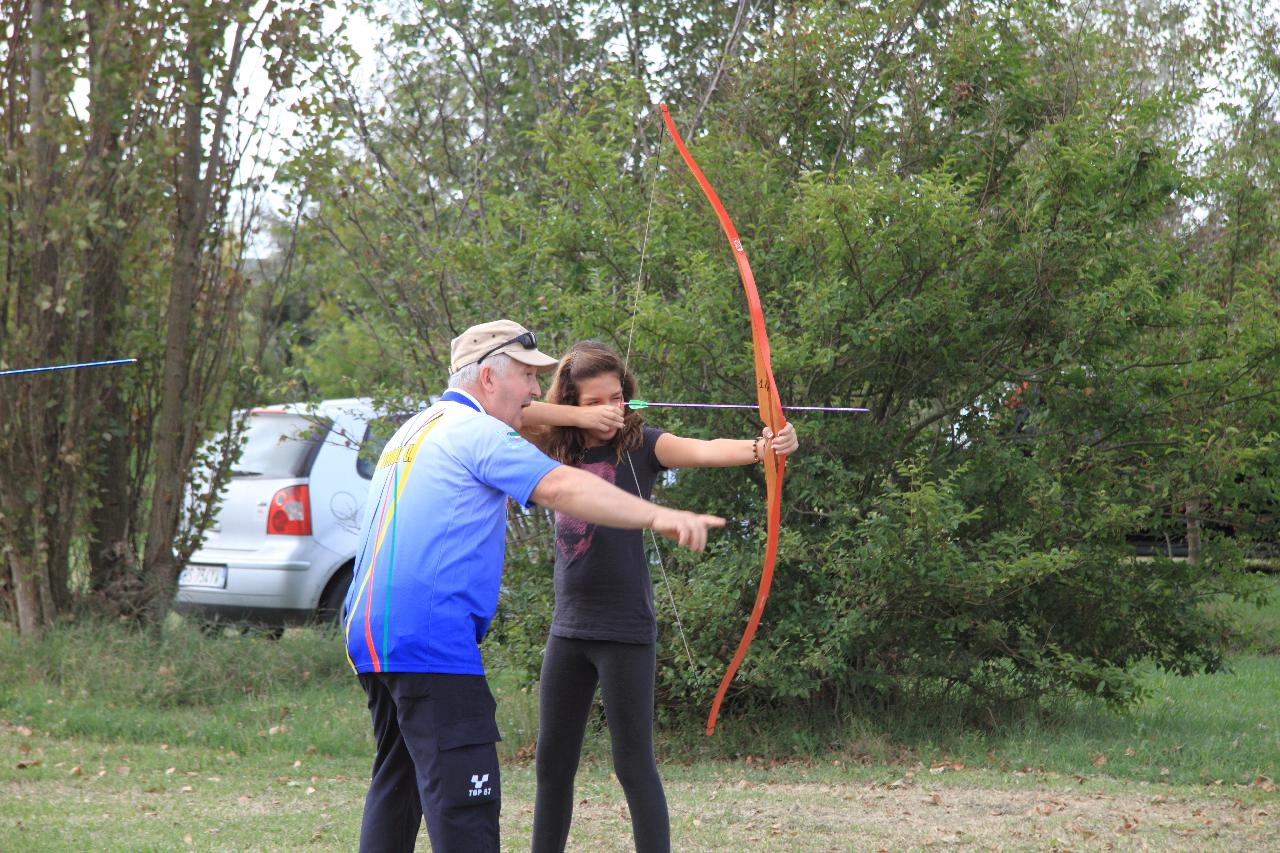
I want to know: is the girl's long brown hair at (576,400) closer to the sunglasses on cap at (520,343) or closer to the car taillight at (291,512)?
the sunglasses on cap at (520,343)

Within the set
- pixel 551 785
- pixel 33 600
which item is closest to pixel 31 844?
pixel 551 785

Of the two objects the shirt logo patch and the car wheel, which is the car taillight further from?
the shirt logo patch

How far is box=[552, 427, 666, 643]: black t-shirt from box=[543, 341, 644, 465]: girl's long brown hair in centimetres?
9

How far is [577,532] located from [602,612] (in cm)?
27

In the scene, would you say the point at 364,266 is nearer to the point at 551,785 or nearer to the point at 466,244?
the point at 466,244

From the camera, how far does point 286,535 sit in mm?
8445

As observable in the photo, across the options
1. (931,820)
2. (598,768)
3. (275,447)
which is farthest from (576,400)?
(275,447)

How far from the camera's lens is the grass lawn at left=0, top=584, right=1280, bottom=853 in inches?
192

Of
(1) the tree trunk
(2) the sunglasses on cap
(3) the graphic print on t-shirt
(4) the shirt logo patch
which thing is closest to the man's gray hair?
(2) the sunglasses on cap

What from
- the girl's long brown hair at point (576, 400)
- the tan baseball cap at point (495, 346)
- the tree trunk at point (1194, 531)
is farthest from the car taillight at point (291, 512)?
the tan baseball cap at point (495, 346)

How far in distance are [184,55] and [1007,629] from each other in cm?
589

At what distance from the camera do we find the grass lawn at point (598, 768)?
4.88 metres

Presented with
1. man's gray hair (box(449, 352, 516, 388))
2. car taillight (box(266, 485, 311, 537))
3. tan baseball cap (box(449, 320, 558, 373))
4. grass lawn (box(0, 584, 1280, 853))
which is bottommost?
grass lawn (box(0, 584, 1280, 853))

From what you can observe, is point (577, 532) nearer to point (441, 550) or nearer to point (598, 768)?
point (441, 550)
